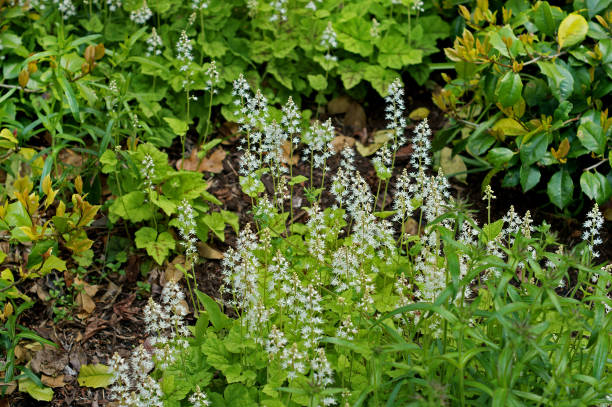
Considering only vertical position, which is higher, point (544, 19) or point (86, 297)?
point (544, 19)

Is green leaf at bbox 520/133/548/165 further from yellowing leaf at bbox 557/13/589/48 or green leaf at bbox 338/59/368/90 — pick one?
green leaf at bbox 338/59/368/90

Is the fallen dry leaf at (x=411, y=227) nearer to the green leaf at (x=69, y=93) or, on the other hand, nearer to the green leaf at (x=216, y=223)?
the green leaf at (x=216, y=223)

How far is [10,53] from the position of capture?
4.72m

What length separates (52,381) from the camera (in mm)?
3439

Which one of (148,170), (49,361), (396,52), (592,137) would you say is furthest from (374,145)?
(49,361)

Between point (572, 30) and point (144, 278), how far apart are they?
10.0ft

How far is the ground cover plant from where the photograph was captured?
102 inches

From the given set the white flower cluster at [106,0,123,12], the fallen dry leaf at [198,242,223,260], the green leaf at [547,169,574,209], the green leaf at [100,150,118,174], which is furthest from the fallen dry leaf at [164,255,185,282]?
the green leaf at [547,169,574,209]

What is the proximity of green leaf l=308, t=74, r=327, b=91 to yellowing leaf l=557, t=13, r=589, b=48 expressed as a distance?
1.71m

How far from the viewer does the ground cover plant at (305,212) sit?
2.60 m

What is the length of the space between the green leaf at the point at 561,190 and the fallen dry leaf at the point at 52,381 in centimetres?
309

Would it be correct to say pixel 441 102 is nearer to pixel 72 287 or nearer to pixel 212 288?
pixel 212 288

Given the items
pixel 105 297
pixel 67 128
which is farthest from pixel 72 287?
pixel 67 128

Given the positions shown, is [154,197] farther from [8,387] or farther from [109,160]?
[8,387]
